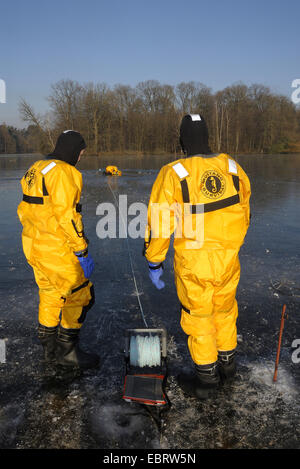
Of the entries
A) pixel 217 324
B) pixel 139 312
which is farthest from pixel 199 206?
pixel 139 312

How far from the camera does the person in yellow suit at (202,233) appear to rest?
2.29 m

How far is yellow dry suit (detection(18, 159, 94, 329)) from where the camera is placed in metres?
2.56

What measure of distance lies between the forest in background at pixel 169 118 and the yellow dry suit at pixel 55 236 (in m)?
51.9

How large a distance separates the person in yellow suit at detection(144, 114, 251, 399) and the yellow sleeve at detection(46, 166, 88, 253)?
62 centimetres

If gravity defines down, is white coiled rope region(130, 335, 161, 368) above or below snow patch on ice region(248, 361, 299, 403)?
above

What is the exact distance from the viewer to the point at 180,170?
2273 mm

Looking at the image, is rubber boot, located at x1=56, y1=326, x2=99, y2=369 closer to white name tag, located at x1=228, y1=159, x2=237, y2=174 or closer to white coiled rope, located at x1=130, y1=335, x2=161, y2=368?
white coiled rope, located at x1=130, y1=335, x2=161, y2=368

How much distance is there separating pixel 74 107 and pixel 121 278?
5764 centimetres

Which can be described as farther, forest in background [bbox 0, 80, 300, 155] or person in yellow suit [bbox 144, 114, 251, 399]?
forest in background [bbox 0, 80, 300, 155]

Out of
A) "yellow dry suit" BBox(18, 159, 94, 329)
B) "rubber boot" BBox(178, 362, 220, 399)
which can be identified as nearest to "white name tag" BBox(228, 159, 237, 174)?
"yellow dry suit" BBox(18, 159, 94, 329)

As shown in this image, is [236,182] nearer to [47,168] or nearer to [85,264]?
[85,264]

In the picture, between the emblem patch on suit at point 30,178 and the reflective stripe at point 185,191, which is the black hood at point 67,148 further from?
the reflective stripe at point 185,191

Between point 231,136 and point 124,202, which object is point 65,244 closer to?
point 124,202

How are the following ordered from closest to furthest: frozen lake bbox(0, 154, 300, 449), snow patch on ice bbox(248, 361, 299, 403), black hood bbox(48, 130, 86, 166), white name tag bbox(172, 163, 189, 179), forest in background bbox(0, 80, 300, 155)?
1. frozen lake bbox(0, 154, 300, 449)
2. white name tag bbox(172, 163, 189, 179)
3. snow patch on ice bbox(248, 361, 299, 403)
4. black hood bbox(48, 130, 86, 166)
5. forest in background bbox(0, 80, 300, 155)
